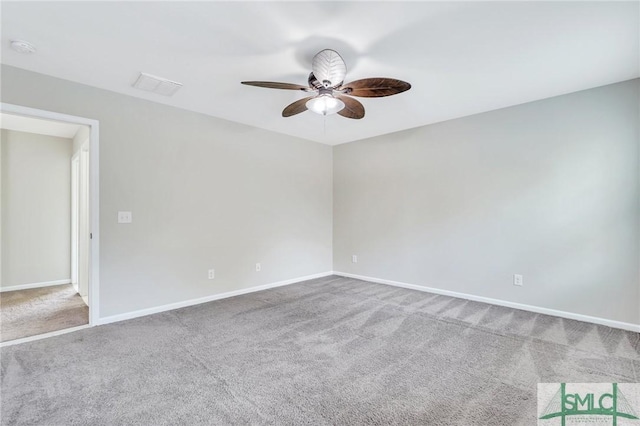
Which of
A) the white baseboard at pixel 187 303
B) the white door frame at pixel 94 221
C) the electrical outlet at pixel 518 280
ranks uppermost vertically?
the white door frame at pixel 94 221

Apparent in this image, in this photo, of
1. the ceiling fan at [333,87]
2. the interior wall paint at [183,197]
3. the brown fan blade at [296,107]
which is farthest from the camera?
the interior wall paint at [183,197]

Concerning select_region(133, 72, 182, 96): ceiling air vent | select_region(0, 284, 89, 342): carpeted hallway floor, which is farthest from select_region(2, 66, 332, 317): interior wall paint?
select_region(0, 284, 89, 342): carpeted hallway floor

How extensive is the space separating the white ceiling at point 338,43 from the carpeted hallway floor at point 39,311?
8.18 ft

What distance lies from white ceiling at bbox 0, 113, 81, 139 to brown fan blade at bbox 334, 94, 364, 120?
369 centimetres

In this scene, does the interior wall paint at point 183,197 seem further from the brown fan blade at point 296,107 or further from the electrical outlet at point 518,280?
the electrical outlet at point 518,280

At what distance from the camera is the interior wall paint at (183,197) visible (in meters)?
3.01

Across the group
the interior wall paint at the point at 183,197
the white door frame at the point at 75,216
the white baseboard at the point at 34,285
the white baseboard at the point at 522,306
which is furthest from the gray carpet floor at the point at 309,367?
the white baseboard at the point at 34,285

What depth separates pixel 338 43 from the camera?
7.20ft

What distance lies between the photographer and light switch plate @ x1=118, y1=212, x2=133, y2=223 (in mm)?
3104

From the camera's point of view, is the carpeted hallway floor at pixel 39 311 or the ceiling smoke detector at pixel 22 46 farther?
the carpeted hallway floor at pixel 39 311

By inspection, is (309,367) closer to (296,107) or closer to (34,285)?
(296,107)

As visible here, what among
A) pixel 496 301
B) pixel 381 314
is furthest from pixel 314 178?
pixel 496 301

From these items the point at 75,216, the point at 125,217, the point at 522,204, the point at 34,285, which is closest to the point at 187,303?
the point at 125,217

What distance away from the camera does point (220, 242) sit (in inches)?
155
